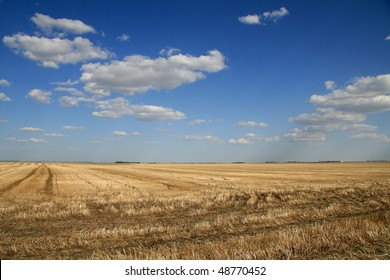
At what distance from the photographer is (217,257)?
836cm

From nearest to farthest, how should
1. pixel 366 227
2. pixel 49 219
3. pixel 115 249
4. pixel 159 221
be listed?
pixel 115 249 < pixel 366 227 < pixel 159 221 < pixel 49 219

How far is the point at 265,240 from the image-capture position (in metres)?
9.98

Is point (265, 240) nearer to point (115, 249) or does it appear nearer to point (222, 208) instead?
point (115, 249)

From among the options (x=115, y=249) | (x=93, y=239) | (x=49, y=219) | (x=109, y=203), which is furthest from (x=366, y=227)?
(x=109, y=203)

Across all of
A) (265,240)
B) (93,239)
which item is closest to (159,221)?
(93,239)

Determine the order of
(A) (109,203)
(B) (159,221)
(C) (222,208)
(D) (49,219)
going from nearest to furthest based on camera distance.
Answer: (B) (159,221)
(D) (49,219)
(C) (222,208)
(A) (109,203)

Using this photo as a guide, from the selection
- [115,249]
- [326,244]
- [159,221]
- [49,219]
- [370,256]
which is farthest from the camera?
[49,219]

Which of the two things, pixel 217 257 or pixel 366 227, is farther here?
pixel 366 227
